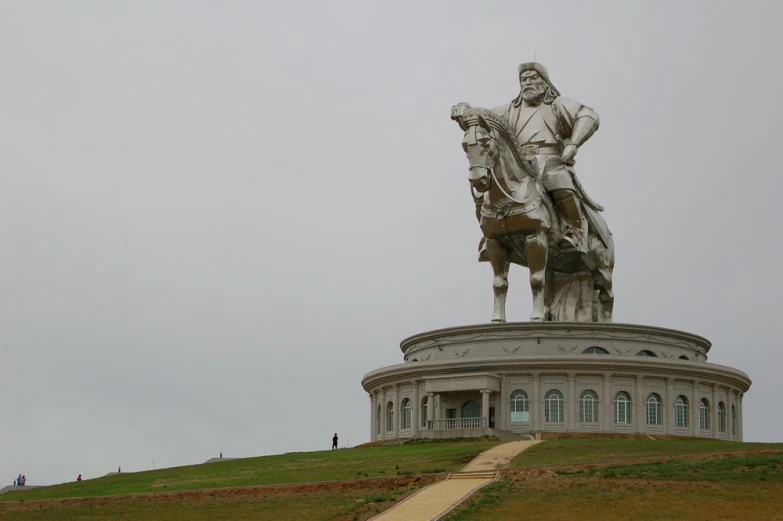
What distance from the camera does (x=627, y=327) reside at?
49500 mm

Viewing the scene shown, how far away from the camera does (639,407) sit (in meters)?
47.8

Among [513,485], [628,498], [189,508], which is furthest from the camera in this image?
[189,508]

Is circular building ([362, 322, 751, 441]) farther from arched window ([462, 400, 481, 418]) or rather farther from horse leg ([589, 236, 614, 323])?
horse leg ([589, 236, 614, 323])

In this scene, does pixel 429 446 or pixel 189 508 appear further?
pixel 429 446

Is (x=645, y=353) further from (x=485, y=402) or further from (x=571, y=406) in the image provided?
(x=485, y=402)

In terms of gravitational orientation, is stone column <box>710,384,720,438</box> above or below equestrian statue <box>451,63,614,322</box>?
below

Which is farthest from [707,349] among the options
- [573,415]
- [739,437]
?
[573,415]

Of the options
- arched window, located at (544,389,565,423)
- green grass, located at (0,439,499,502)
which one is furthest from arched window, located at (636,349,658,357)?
green grass, located at (0,439,499,502)

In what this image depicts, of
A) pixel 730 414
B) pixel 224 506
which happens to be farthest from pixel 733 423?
pixel 224 506

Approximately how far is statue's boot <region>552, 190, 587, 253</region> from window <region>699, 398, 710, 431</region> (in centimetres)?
747

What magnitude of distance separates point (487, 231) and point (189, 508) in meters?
18.9

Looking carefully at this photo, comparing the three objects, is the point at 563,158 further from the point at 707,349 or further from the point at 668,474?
the point at 668,474

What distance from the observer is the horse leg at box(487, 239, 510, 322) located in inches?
1938

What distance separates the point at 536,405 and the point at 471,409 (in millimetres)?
2655
